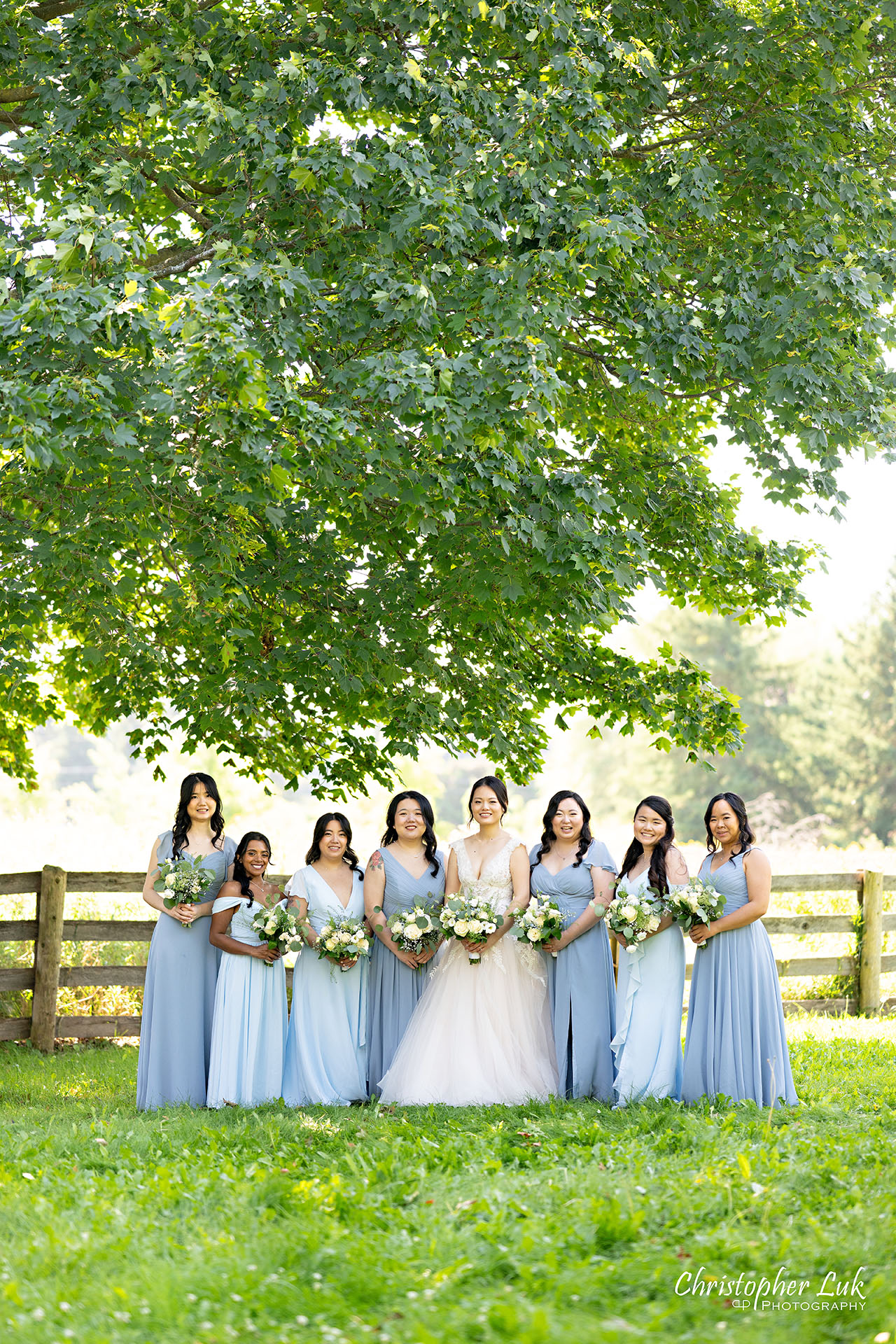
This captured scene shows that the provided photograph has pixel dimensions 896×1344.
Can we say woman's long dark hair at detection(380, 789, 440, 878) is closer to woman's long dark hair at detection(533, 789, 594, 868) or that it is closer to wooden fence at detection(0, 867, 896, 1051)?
woman's long dark hair at detection(533, 789, 594, 868)

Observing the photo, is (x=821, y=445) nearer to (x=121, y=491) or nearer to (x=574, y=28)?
(x=574, y=28)

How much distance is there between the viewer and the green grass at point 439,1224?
3750 millimetres

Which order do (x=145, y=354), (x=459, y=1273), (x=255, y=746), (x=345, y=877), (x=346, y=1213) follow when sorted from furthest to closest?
(x=255, y=746), (x=345, y=877), (x=145, y=354), (x=346, y=1213), (x=459, y=1273)

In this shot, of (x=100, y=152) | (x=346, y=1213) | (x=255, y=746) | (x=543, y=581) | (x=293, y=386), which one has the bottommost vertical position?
(x=346, y=1213)

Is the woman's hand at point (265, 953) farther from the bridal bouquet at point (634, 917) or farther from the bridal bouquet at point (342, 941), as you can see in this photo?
the bridal bouquet at point (634, 917)

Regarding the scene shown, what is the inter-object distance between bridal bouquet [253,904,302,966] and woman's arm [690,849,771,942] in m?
2.67

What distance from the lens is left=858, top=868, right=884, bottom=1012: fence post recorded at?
12641 millimetres

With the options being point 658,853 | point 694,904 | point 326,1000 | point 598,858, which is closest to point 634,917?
point 694,904

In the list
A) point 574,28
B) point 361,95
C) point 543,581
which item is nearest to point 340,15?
point 361,95

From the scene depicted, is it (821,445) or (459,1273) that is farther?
(821,445)

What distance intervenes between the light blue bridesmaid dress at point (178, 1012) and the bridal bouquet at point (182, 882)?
0.43 feet

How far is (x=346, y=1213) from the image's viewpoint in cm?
471

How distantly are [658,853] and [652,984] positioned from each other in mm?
864

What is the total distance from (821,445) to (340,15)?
428cm
